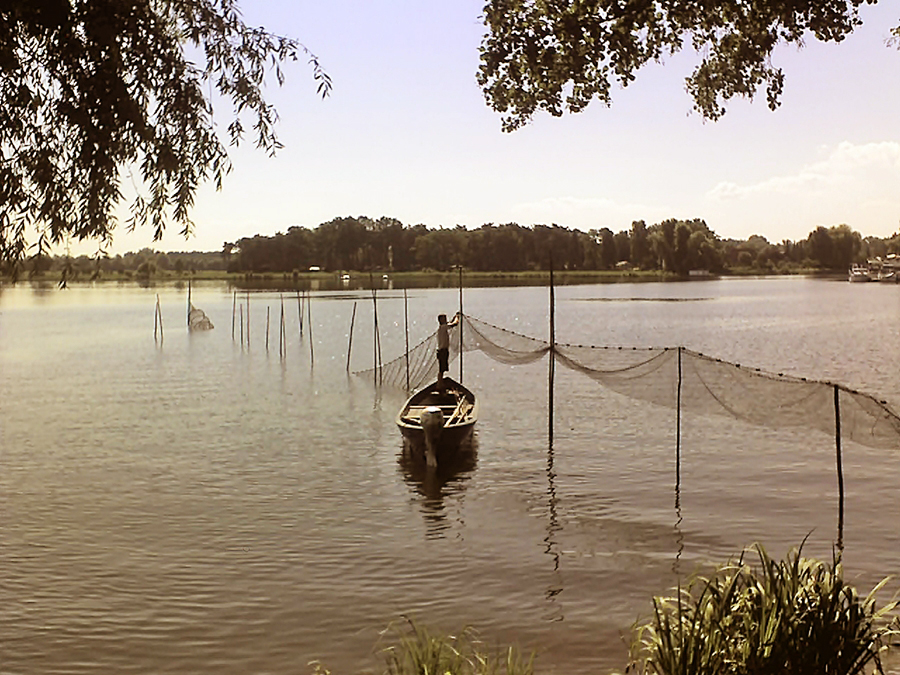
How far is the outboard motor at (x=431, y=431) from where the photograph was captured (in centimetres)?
2045

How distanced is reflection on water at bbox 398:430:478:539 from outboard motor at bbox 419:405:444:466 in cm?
22

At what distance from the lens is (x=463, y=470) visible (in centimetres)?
2111

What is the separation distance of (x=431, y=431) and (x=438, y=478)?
0.98 metres

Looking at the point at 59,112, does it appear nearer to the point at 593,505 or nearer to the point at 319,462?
the point at 593,505

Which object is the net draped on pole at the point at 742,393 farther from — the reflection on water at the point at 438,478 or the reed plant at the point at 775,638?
the reed plant at the point at 775,638

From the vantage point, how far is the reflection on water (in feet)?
56.1

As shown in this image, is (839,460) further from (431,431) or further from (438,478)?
(431,431)

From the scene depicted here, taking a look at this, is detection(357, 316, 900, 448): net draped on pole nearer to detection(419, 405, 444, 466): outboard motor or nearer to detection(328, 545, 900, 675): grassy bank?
detection(419, 405, 444, 466): outboard motor

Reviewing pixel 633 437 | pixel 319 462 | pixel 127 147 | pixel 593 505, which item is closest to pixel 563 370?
pixel 633 437

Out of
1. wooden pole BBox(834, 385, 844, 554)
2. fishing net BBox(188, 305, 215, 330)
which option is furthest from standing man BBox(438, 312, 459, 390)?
fishing net BBox(188, 305, 215, 330)

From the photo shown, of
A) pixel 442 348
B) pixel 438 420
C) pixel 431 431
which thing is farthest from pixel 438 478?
pixel 442 348

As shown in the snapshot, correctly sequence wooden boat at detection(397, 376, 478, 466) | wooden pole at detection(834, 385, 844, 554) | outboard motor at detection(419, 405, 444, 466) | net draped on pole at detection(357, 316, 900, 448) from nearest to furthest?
wooden pole at detection(834, 385, 844, 554), net draped on pole at detection(357, 316, 900, 448), outboard motor at detection(419, 405, 444, 466), wooden boat at detection(397, 376, 478, 466)

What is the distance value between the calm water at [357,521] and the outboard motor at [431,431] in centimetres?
54

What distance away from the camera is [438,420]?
20.6 m
